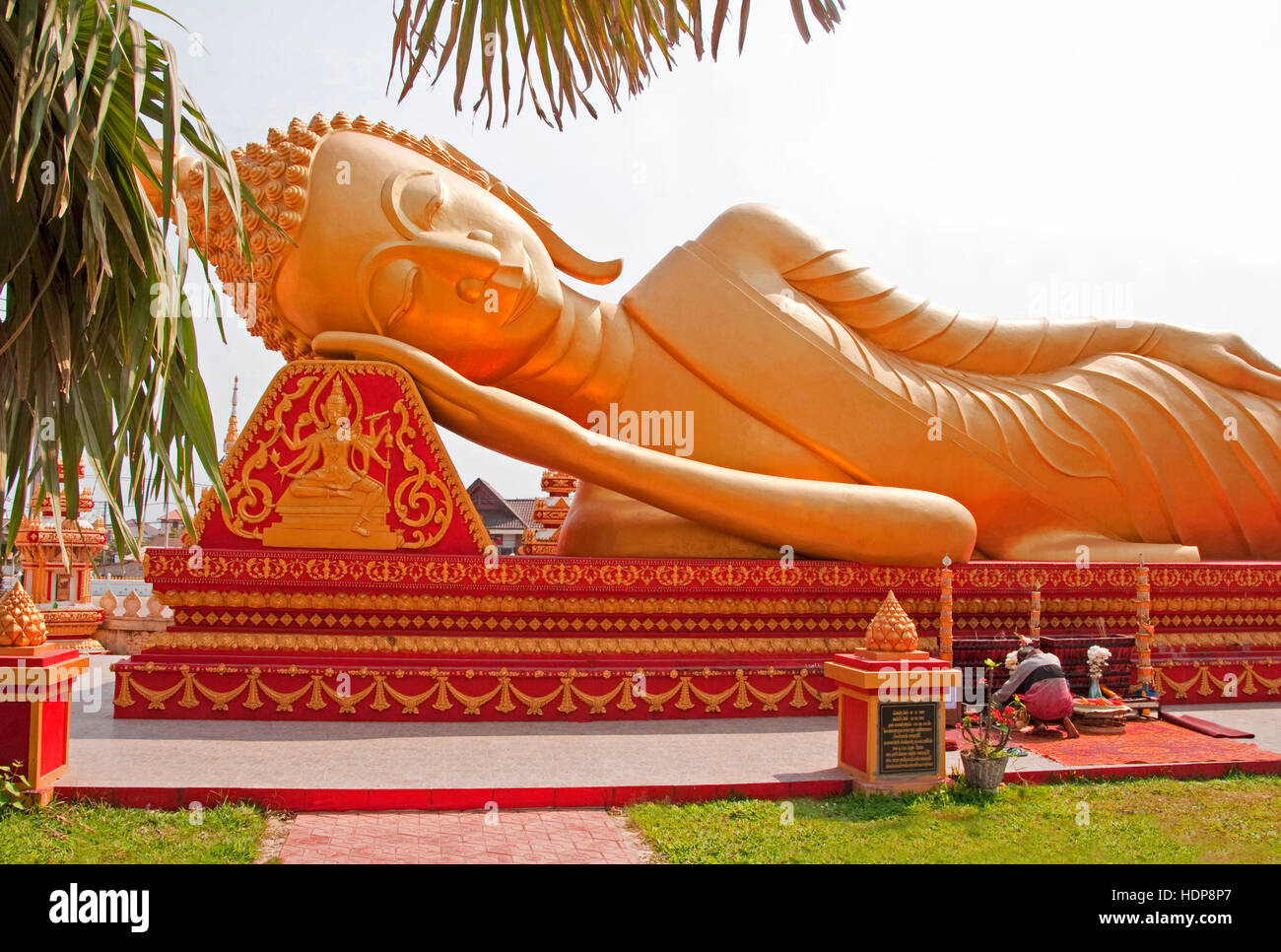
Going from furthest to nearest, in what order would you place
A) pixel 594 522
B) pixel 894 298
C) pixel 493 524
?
pixel 493 524 < pixel 894 298 < pixel 594 522

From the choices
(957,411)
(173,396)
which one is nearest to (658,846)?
(173,396)

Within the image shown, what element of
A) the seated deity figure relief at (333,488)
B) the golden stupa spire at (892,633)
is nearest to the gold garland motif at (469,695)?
the seated deity figure relief at (333,488)

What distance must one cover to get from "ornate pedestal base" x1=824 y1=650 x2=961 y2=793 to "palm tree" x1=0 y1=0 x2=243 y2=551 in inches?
150

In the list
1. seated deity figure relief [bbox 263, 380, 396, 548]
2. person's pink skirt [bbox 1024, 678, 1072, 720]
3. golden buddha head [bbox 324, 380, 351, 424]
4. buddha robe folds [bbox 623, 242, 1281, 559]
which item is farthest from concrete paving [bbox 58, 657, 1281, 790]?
buddha robe folds [bbox 623, 242, 1281, 559]

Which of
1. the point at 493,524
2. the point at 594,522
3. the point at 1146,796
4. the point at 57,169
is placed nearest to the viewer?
the point at 57,169

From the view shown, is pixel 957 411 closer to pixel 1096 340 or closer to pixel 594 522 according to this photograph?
pixel 1096 340

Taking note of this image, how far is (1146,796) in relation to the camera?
5.73 meters

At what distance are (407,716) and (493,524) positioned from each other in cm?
3278

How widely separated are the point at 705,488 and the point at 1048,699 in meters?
3.01

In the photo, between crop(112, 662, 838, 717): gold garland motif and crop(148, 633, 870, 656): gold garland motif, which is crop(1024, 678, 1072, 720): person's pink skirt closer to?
crop(148, 633, 870, 656): gold garland motif

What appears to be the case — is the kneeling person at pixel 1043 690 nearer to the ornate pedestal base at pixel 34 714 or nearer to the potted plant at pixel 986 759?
the potted plant at pixel 986 759

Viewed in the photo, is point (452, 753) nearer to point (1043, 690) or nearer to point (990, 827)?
point (990, 827)

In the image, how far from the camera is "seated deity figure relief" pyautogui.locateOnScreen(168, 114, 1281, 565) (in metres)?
7.91

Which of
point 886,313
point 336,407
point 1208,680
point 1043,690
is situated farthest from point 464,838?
point 1208,680
